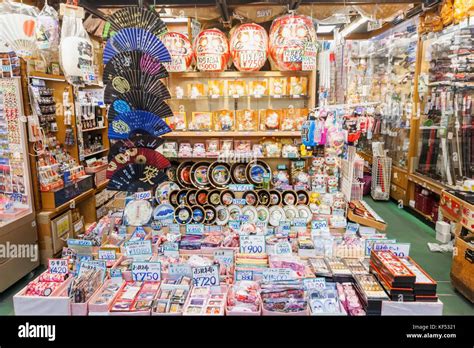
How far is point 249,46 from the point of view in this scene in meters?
3.81

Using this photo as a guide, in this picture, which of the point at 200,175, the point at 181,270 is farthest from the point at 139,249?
the point at 200,175

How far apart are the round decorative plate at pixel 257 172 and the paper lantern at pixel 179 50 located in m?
1.39

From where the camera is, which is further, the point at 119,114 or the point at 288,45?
the point at 288,45

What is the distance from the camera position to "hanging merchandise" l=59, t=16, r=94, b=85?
→ 308cm

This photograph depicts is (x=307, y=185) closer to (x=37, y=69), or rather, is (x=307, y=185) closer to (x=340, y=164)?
(x=340, y=164)

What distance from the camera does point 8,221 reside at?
12.7 feet

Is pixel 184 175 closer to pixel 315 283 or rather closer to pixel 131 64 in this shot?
pixel 131 64

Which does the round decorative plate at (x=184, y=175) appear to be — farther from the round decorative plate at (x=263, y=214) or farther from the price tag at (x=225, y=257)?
the price tag at (x=225, y=257)

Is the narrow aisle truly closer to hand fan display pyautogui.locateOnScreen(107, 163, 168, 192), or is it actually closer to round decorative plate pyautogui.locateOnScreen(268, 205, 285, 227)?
round decorative plate pyautogui.locateOnScreen(268, 205, 285, 227)

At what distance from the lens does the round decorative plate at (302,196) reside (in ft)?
13.7

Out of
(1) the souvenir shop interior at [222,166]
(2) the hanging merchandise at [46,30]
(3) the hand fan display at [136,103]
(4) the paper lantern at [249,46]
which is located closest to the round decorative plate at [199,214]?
(1) the souvenir shop interior at [222,166]
